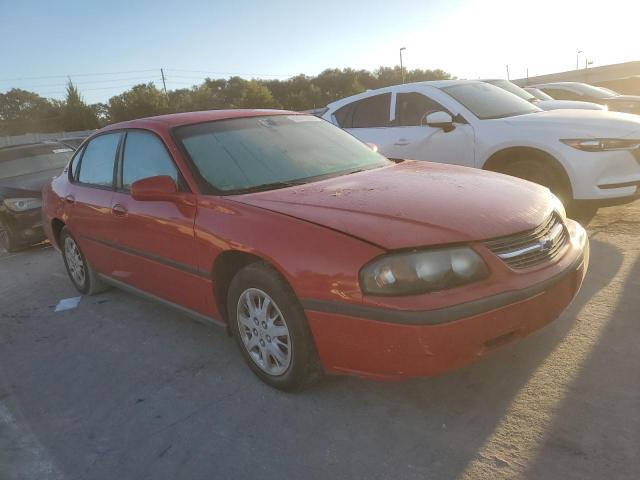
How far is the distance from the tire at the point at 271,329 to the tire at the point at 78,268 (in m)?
2.21

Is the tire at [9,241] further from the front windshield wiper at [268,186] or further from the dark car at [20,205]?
the front windshield wiper at [268,186]

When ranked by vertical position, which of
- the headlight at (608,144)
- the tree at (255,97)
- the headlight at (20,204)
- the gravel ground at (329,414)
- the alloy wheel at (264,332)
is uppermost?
the tree at (255,97)

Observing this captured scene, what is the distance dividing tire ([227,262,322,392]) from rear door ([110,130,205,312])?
0.30 metres

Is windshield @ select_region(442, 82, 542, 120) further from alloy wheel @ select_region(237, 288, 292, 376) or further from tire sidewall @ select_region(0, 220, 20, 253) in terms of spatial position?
tire sidewall @ select_region(0, 220, 20, 253)

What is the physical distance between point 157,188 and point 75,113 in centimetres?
6183

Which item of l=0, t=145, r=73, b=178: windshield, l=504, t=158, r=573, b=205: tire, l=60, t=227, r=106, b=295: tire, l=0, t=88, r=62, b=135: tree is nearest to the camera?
l=60, t=227, r=106, b=295: tire

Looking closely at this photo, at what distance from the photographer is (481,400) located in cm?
256

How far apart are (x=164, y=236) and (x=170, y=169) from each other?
16.9 inches

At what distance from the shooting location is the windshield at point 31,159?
7973 mm

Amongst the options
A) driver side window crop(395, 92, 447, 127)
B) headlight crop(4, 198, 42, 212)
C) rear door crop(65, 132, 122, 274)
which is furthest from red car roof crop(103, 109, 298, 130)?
headlight crop(4, 198, 42, 212)

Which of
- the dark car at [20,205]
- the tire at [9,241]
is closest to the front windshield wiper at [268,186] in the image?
the dark car at [20,205]

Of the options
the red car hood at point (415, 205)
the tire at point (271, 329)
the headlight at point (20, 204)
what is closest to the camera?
the red car hood at point (415, 205)

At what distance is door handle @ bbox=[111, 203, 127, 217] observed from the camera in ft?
12.3

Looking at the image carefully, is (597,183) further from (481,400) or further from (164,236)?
(164,236)
